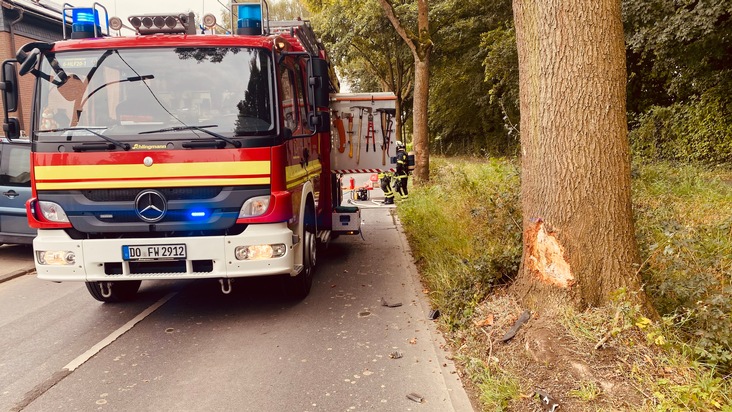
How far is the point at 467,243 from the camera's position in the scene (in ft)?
21.6

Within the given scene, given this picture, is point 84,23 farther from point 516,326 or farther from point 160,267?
point 516,326

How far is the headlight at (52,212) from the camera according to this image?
4840 mm

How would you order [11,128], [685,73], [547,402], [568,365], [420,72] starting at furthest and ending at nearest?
[685,73], [420,72], [11,128], [568,365], [547,402]

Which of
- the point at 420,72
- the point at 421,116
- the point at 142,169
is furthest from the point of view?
the point at 421,116

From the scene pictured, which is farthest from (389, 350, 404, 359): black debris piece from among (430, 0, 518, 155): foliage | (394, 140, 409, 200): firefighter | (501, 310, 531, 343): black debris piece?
(430, 0, 518, 155): foliage

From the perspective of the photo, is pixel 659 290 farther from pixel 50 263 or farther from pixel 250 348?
pixel 50 263

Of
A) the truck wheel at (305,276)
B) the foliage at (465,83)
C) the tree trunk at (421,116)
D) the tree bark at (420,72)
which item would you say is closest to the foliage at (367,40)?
the foliage at (465,83)

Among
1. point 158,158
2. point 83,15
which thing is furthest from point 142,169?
point 83,15

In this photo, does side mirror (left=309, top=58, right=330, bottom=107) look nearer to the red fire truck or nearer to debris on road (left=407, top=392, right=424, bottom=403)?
the red fire truck

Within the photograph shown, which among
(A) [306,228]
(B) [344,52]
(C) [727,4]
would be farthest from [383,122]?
(B) [344,52]

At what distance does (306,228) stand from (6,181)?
505 centimetres

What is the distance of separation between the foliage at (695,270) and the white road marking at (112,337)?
4382 millimetres

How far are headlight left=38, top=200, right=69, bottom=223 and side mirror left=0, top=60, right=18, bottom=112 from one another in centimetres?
103

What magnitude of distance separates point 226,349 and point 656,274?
3546 millimetres
